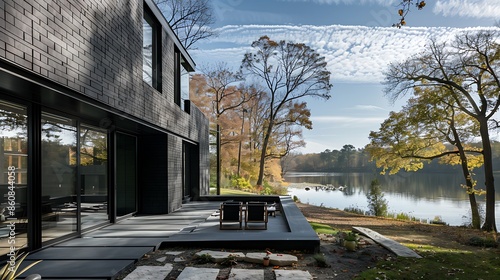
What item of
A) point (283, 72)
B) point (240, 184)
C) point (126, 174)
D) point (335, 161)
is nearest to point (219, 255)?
point (126, 174)

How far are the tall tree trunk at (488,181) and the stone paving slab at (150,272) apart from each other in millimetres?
15357

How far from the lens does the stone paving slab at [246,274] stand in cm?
422

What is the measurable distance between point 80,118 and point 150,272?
11.4 feet

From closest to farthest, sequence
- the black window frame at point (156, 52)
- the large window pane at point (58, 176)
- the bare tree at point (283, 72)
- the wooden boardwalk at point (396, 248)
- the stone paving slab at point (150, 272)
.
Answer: the stone paving slab at point (150, 272), the large window pane at point (58, 176), the wooden boardwalk at point (396, 248), the black window frame at point (156, 52), the bare tree at point (283, 72)

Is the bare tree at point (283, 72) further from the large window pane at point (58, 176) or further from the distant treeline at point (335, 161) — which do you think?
the distant treeline at point (335, 161)

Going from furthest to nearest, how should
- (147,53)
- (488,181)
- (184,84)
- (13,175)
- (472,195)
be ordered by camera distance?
(472,195) < (488,181) < (184,84) < (147,53) < (13,175)

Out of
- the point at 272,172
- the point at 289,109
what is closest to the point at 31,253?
the point at 289,109

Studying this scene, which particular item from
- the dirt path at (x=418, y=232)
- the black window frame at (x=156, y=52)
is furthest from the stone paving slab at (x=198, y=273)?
the dirt path at (x=418, y=232)

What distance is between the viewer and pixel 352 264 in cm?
510

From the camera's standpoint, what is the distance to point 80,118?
6414 mm

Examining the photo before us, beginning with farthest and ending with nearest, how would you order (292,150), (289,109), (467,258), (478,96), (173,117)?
(292,150)
(289,109)
(478,96)
(173,117)
(467,258)

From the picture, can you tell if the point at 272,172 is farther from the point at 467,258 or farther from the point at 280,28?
the point at 467,258

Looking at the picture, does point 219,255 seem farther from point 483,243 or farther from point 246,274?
point 483,243

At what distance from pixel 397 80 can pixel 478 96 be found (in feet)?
11.5
